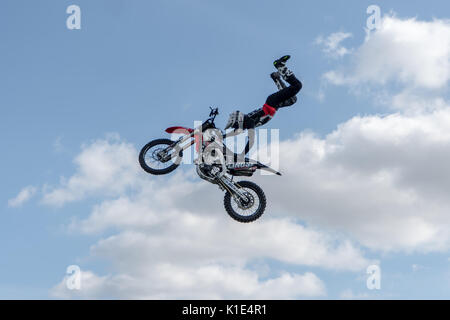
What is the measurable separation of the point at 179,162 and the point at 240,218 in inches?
141

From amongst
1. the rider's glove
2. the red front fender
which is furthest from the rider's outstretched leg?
the red front fender

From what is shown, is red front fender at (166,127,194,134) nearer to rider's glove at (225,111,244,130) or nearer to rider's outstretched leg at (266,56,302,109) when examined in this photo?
rider's glove at (225,111,244,130)

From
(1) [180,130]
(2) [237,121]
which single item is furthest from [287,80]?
(1) [180,130]

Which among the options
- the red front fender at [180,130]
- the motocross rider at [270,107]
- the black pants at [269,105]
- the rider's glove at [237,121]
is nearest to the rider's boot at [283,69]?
the motocross rider at [270,107]

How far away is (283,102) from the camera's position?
854 inches

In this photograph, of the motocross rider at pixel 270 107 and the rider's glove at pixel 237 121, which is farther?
the rider's glove at pixel 237 121

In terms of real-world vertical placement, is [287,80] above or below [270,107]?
above

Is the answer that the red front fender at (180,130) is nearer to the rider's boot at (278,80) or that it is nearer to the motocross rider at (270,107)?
the motocross rider at (270,107)

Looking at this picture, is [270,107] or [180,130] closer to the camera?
[270,107]

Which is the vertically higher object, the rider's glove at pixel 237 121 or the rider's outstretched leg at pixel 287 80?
the rider's outstretched leg at pixel 287 80

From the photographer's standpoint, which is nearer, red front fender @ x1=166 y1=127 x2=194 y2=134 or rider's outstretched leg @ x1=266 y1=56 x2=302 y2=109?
rider's outstretched leg @ x1=266 y1=56 x2=302 y2=109

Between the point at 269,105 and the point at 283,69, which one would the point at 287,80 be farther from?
the point at 269,105

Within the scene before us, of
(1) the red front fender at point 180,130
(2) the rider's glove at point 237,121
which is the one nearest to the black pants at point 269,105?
(2) the rider's glove at point 237,121
